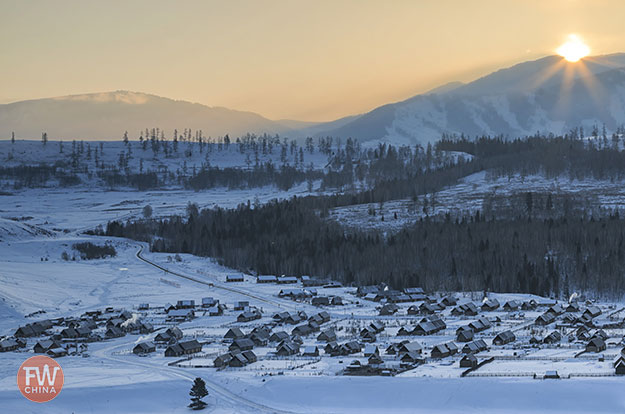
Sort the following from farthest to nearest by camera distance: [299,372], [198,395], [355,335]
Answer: [355,335] < [299,372] < [198,395]

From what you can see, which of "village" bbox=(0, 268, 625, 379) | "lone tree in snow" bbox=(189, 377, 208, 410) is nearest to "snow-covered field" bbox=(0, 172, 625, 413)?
"village" bbox=(0, 268, 625, 379)

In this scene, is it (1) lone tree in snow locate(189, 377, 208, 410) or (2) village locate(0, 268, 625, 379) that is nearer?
(1) lone tree in snow locate(189, 377, 208, 410)

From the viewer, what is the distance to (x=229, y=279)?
366ft

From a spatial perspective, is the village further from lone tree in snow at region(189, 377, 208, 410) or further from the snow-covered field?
lone tree in snow at region(189, 377, 208, 410)

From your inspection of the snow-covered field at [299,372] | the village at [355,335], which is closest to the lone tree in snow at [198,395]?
the snow-covered field at [299,372]

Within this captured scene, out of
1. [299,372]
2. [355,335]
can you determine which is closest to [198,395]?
[299,372]

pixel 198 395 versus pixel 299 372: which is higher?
pixel 198 395

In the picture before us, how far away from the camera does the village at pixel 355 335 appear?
55.0m

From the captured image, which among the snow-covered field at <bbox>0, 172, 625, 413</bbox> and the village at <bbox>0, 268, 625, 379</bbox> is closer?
the snow-covered field at <bbox>0, 172, 625, 413</bbox>

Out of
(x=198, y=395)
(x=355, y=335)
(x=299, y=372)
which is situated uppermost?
(x=198, y=395)

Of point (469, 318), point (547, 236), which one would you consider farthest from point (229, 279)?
point (547, 236)

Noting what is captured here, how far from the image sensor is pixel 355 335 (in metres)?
69.1

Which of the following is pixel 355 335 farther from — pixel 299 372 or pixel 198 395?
pixel 198 395

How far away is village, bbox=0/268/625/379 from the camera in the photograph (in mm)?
55031
